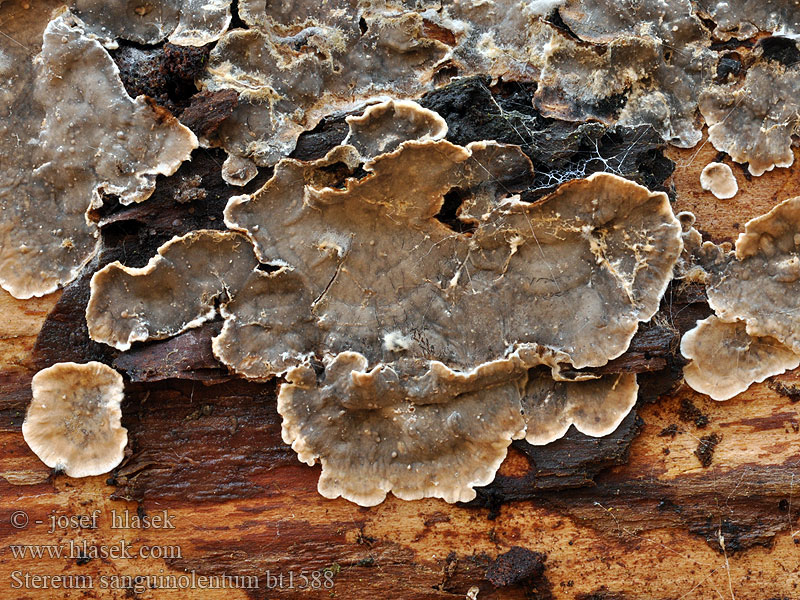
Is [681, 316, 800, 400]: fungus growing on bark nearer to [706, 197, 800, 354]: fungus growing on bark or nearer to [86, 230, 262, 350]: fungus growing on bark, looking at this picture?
[706, 197, 800, 354]: fungus growing on bark

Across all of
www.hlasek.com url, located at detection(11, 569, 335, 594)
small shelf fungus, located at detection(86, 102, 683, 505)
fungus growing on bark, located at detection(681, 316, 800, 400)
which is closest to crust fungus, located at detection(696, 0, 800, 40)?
small shelf fungus, located at detection(86, 102, 683, 505)

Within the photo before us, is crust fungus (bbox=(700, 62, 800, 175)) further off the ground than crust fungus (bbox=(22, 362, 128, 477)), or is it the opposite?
crust fungus (bbox=(700, 62, 800, 175))

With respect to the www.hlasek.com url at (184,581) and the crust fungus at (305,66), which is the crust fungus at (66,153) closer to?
the crust fungus at (305,66)

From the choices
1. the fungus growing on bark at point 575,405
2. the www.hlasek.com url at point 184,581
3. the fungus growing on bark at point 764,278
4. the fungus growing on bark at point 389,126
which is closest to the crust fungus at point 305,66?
the fungus growing on bark at point 389,126

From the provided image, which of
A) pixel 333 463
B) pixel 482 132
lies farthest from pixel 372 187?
pixel 333 463

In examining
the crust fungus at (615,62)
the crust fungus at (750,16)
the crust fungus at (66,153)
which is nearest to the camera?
the crust fungus at (66,153)

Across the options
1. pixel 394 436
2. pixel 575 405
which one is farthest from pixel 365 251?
pixel 575 405

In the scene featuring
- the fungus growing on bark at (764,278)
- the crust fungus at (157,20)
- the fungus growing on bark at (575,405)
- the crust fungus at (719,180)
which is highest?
the crust fungus at (157,20)
